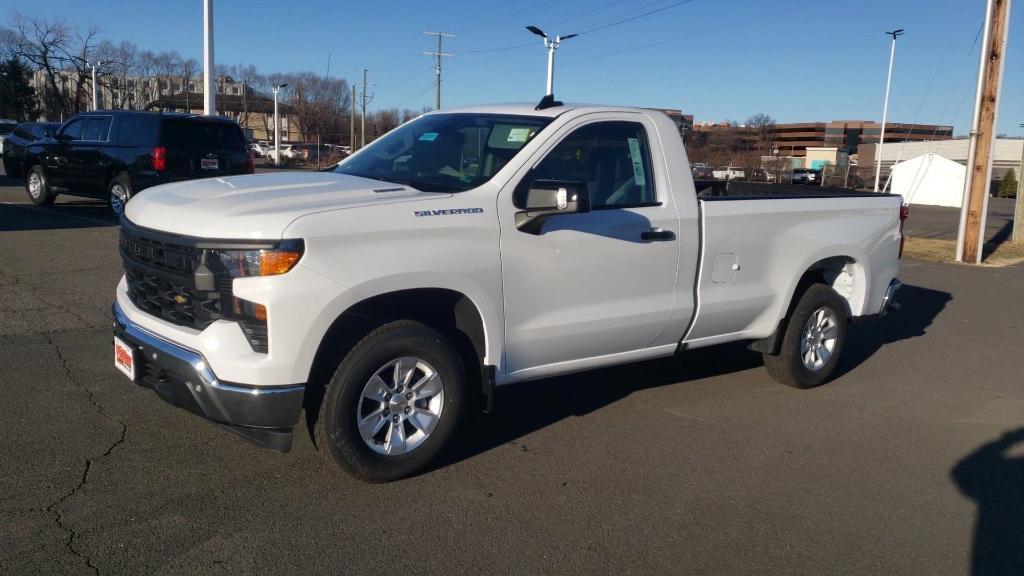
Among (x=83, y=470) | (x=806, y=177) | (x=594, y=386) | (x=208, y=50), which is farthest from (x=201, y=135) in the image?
(x=806, y=177)

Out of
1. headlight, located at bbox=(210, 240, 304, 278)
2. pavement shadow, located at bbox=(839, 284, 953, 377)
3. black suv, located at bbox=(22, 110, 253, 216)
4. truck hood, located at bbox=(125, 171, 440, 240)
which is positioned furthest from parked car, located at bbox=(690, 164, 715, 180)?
black suv, located at bbox=(22, 110, 253, 216)

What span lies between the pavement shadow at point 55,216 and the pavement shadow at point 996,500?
12.5 metres

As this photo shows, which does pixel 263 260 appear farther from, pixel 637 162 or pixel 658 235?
pixel 637 162

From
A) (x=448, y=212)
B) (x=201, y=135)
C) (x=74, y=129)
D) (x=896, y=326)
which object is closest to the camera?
(x=448, y=212)

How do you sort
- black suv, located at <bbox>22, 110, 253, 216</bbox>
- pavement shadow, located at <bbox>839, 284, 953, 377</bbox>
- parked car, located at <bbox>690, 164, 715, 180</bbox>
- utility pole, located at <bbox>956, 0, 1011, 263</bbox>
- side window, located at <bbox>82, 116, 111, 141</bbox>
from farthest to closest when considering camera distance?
1. utility pole, located at <bbox>956, 0, 1011, 263</bbox>
2. side window, located at <bbox>82, 116, 111, 141</bbox>
3. black suv, located at <bbox>22, 110, 253, 216</bbox>
4. parked car, located at <bbox>690, 164, 715, 180</bbox>
5. pavement shadow, located at <bbox>839, 284, 953, 377</bbox>

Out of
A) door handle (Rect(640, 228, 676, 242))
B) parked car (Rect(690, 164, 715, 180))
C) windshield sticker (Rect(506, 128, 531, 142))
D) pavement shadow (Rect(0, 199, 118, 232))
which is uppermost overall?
windshield sticker (Rect(506, 128, 531, 142))

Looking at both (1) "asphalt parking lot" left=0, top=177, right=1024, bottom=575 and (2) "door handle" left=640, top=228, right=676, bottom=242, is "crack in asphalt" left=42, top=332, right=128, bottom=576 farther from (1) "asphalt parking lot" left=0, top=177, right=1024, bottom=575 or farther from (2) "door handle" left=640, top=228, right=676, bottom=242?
(2) "door handle" left=640, top=228, right=676, bottom=242

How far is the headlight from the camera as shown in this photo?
3.79 metres

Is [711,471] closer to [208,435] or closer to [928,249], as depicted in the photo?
[208,435]

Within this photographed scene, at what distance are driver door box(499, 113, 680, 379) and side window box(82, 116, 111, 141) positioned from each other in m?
11.5

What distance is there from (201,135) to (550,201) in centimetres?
1098

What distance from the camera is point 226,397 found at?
3824 mm

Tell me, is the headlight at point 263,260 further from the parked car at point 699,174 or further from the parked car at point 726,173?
the parked car at point 726,173

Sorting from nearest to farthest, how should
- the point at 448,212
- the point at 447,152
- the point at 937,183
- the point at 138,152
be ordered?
the point at 448,212 < the point at 447,152 < the point at 138,152 < the point at 937,183
